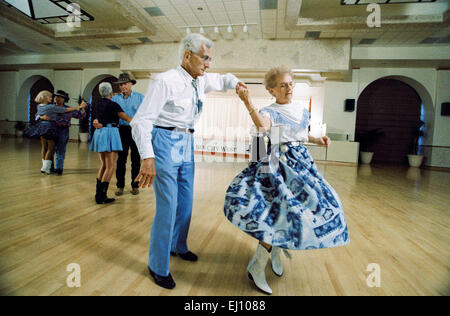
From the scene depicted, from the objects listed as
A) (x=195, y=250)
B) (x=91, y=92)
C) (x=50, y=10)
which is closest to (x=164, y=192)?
(x=195, y=250)

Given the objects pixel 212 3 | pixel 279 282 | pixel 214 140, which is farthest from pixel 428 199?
pixel 214 140

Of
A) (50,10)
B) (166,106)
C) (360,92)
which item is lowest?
(166,106)

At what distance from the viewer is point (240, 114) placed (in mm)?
11812

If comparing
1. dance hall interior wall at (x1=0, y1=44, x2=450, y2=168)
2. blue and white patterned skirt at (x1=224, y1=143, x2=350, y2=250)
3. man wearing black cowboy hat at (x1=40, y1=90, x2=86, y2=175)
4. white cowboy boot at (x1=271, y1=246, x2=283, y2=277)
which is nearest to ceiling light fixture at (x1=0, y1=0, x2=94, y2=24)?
dance hall interior wall at (x1=0, y1=44, x2=450, y2=168)

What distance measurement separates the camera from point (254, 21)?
7.10m

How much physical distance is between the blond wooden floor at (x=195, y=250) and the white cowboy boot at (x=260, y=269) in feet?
0.19

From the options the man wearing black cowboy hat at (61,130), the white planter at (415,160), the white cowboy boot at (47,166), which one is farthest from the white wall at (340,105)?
the white cowboy boot at (47,166)

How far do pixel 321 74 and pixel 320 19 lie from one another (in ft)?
8.02

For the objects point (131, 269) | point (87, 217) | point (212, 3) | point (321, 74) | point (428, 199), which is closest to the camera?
point (131, 269)

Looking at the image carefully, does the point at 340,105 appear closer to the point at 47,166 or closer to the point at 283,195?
the point at 47,166

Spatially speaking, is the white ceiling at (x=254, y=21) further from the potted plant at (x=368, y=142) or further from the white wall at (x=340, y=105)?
the potted plant at (x=368, y=142)

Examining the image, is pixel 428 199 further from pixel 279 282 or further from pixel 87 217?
pixel 87 217

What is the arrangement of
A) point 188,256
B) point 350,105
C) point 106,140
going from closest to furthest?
point 188,256, point 106,140, point 350,105

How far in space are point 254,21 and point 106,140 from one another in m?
5.91
